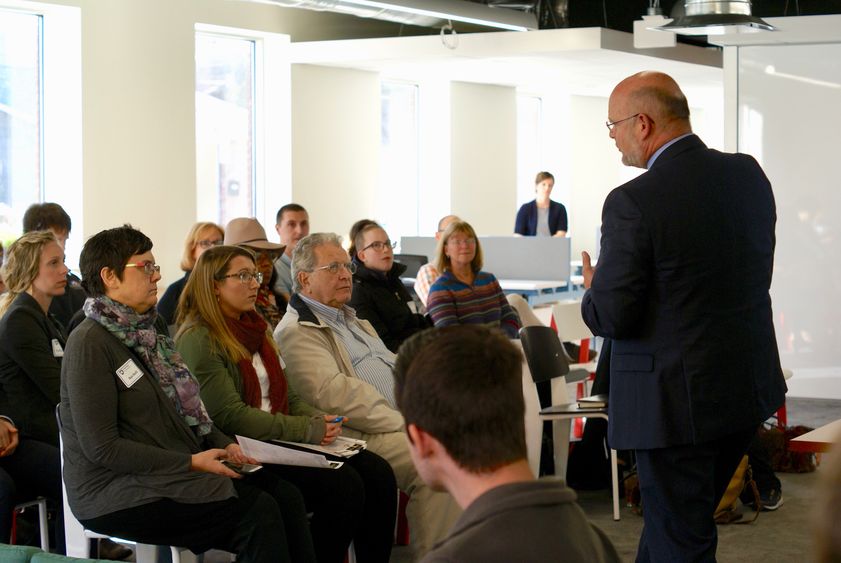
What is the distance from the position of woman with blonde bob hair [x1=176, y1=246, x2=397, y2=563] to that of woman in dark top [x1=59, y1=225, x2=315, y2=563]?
0.92 feet

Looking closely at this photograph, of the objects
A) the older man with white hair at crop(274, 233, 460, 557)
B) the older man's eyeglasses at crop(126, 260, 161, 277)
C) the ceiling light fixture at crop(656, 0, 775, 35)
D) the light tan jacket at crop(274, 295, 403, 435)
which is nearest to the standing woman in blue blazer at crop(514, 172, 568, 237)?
the ceiling light fixture at crop(656, 0, 775, 35)

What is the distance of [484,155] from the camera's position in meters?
13.3

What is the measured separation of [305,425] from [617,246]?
1.37 metres

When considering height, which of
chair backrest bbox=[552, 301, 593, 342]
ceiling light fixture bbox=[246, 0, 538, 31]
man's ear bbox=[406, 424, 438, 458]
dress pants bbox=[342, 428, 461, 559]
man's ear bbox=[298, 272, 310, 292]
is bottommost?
dress pants bbox=[342, 428, 461, 559]

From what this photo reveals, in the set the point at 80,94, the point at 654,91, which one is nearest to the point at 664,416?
the point at 654,91

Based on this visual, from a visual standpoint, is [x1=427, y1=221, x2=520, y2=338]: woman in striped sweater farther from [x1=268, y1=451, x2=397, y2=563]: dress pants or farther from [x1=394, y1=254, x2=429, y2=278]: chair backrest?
[x1=394, y1=254, x2=429, y2=278]: chair backrest

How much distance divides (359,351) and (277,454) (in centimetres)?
99

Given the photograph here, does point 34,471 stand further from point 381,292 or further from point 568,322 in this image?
point 568,322

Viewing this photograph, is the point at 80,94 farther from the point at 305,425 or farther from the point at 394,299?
the point at 305,425

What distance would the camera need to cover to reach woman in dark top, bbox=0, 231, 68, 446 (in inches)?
144

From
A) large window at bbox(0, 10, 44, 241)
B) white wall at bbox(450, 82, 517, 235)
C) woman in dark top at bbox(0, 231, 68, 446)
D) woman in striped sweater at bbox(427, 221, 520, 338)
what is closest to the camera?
woman in dark top at bbox(0, 231, 68, 446)

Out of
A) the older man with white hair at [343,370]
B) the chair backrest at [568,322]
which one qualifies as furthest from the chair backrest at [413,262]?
the older man with white hair at [343,370]

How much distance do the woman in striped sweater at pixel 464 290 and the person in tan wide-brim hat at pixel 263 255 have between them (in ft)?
2.82

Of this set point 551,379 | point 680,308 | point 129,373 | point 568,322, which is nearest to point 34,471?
point 129,373
